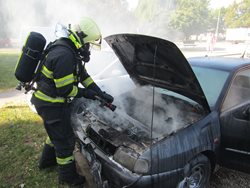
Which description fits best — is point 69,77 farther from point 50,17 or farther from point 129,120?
point 50,17

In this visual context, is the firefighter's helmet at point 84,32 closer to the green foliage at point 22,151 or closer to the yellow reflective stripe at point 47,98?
the yellow reflective stripe at point 47,98

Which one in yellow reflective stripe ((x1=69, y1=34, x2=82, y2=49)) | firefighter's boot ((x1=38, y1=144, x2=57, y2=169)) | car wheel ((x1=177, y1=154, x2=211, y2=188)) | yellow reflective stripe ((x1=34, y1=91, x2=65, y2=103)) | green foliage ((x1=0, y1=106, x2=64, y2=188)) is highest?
yellow reflective stripe ((x1=69, y1=34, x2=82, y2=49))

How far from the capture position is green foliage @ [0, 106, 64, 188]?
328 cm

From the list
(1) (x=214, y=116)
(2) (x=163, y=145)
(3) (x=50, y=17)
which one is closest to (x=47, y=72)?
(2) (x=163, y=145)

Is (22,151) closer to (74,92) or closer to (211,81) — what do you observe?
(74,92)

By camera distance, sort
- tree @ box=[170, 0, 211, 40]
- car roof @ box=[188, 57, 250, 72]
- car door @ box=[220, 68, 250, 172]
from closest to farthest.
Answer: car door @ box=[220, 68, 250, 172], car roof @ box=[188, 57, 250, 72], tree @ box=[170, 0, 211, 40]

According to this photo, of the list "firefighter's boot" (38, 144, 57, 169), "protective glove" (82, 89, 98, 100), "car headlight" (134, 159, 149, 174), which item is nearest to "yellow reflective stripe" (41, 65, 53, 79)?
→ "protective glove" (82, 89, 98, 100)

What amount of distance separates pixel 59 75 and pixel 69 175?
4.16 ft

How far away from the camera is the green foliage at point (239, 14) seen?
38156 mm

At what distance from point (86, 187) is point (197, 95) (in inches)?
69.4

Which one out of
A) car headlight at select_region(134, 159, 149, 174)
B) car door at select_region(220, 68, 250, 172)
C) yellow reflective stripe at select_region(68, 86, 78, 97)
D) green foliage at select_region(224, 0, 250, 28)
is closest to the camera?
car headlight at select_region(134, 159, 149, 174)

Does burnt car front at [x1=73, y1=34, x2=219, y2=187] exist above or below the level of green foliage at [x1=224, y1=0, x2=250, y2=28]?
below

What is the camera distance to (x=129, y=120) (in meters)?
3.27

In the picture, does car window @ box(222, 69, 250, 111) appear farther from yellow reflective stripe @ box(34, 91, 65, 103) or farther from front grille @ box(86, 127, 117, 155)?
yellow reflective stripe @ box(34, 91, 65, 103)
